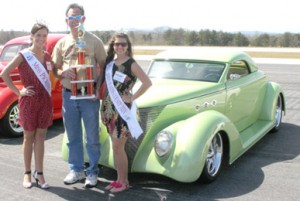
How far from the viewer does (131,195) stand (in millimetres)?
4520

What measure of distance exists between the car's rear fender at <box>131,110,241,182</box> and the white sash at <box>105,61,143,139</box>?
451 mm

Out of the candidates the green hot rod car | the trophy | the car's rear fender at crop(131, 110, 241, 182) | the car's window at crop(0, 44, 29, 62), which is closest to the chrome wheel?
the car's window at crop(0, 44, 29, 62)

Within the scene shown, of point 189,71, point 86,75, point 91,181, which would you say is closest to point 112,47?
point 86,75

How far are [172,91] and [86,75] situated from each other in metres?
1.42

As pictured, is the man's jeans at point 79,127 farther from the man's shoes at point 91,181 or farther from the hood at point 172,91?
the hood at point 172,91

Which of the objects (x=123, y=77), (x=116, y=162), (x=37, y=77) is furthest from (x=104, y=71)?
(x=116, y=162)

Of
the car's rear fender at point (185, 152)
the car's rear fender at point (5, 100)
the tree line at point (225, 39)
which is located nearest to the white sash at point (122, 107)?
the car's rear fender at point (185, 152)

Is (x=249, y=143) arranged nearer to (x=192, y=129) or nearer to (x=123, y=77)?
(x=192, y=129)

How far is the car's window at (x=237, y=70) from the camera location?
6.36 m

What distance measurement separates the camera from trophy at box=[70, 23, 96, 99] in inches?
172

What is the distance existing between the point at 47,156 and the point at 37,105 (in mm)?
1821

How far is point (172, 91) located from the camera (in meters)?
5.39

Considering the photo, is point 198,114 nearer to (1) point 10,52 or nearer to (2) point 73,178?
(2) point 73,178

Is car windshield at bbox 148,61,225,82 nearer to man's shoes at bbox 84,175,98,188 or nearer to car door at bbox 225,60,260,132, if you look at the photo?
car door at bbox 225,60,260,132
